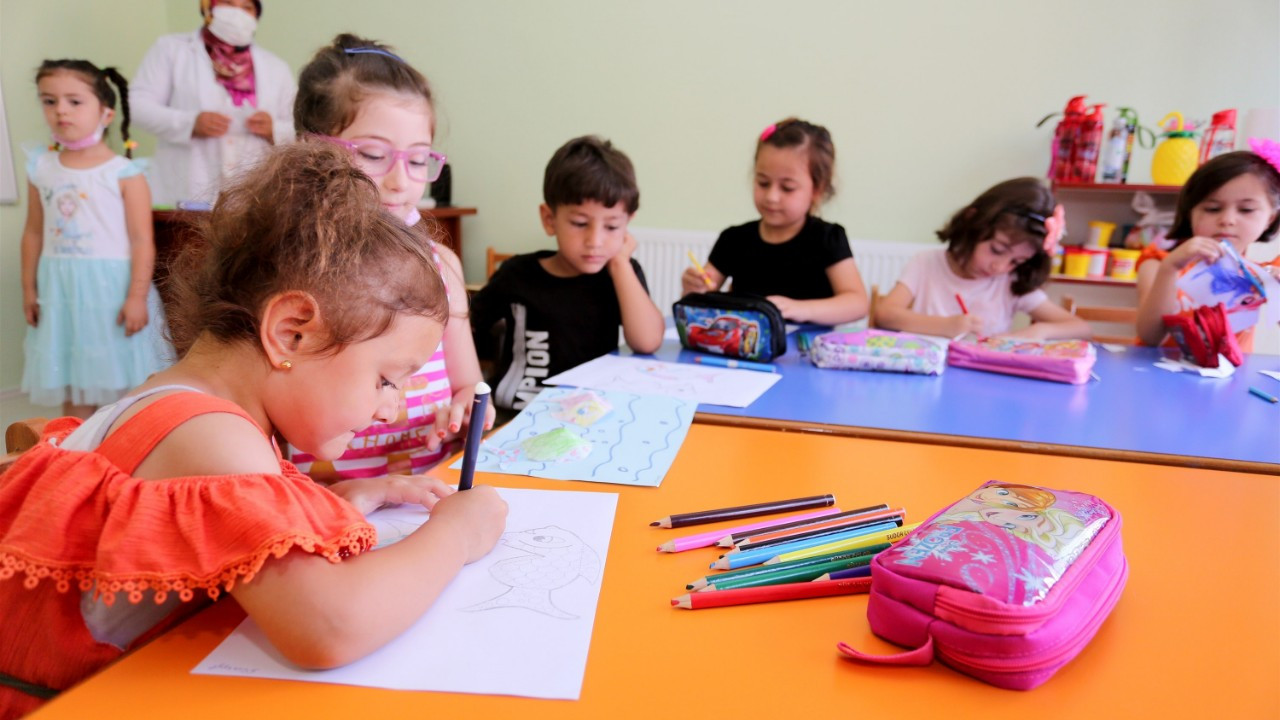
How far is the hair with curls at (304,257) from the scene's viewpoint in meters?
0.61

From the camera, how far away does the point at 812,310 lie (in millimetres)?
1824

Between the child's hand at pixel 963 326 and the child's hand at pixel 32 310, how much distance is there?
9.66ft

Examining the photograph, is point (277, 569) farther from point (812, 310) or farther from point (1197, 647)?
point (812, 310)

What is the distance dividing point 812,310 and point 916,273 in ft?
1.89

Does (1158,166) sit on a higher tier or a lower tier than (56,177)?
higher

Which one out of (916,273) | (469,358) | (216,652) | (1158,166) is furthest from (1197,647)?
(1158,166)

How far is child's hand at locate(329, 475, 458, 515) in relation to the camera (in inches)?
29.6

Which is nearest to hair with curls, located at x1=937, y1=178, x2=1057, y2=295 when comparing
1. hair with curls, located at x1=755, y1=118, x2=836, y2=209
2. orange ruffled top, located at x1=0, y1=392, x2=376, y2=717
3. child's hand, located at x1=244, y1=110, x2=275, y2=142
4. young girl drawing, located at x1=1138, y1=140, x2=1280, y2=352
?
young girl drawing, located at x1=1138, y1=140, x2=1280, y2=352

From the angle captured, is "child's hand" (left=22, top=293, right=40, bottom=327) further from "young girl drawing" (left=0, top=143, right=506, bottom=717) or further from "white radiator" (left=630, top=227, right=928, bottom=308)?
"young girl drawing" (left=0, top=143, right=506, bottom=717)

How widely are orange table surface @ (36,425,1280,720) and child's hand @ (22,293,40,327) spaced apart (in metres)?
2.79

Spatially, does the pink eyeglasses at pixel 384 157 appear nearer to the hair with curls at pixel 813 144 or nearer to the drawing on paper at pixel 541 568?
the drawing on paper at pixel 541 568

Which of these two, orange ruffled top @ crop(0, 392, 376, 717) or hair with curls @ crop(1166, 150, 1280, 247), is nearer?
orange ruffled top @ crop(0, 392, 376, 717)

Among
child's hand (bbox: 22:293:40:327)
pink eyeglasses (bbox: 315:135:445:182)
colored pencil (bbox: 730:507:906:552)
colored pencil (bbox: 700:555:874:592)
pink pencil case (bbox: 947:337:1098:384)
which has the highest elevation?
pink eyeglasses (bbox: 315:135:445:182)

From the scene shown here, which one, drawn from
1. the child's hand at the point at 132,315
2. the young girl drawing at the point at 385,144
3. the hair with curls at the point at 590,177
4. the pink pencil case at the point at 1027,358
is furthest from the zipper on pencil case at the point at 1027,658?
the child's hand at the point at 132,315
